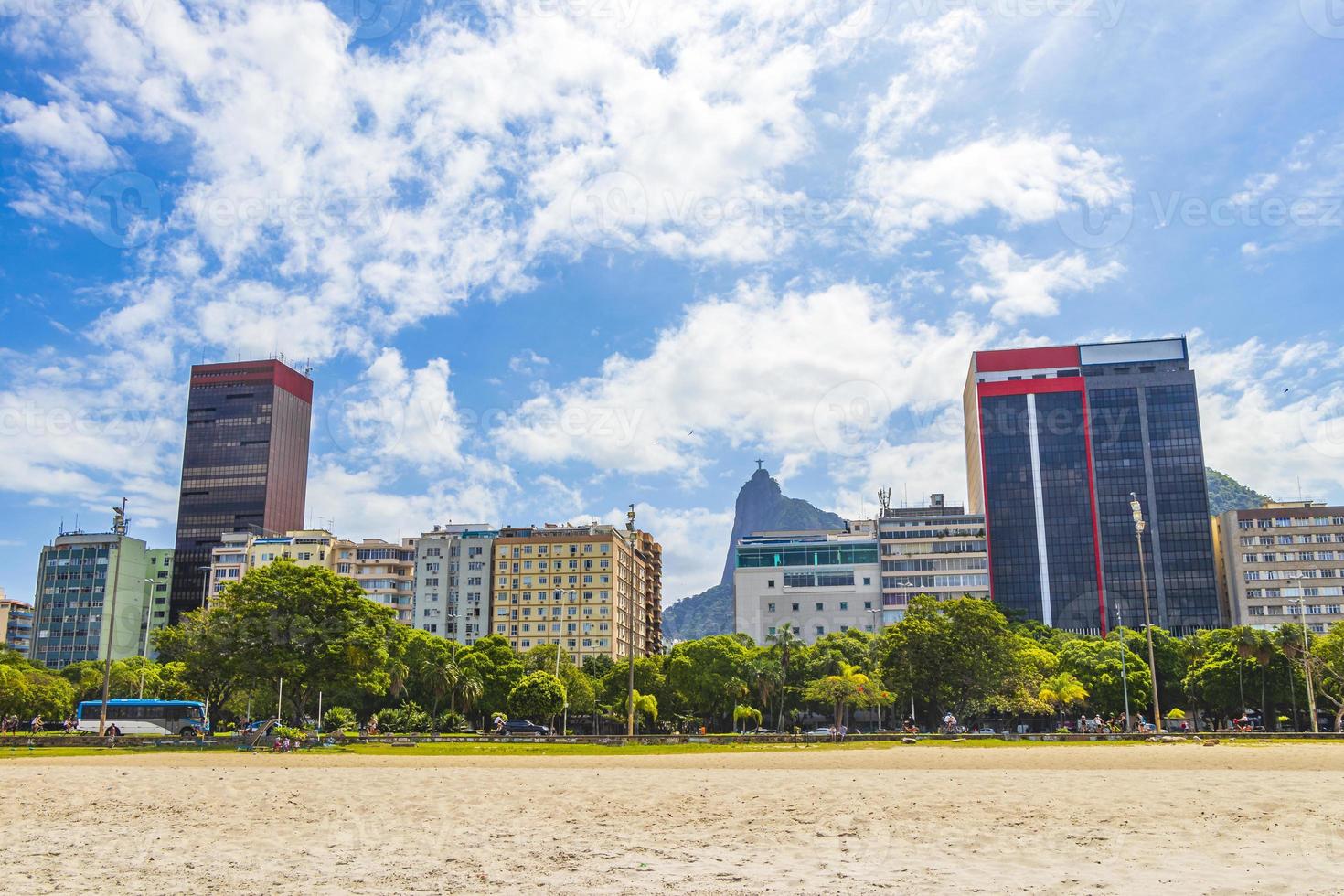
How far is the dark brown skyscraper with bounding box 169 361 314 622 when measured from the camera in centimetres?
17575

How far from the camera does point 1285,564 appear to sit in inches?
5674

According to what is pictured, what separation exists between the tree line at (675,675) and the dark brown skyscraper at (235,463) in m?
64.4

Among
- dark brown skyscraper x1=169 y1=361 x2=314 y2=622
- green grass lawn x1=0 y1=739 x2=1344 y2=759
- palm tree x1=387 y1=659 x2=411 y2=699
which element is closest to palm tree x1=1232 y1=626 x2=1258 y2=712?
green grass lawn x1=0 y1=739 x2=1344 y2=759

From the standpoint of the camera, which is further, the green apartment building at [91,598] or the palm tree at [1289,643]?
the green apartment building at [91,598]

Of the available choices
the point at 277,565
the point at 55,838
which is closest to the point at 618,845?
the point at 55,838

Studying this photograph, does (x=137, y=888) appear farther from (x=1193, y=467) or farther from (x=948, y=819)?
(x=1193, y=467)

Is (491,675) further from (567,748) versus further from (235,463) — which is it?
(235,463)

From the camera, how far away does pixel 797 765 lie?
33.8 meters

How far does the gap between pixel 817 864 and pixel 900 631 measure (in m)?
64.2

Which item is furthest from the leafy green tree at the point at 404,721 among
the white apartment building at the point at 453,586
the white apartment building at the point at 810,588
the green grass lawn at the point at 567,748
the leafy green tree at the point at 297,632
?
the white apartment building at the point at 810,588

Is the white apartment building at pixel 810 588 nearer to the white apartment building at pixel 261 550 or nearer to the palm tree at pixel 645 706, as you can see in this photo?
the palm tree at pixel 645 706

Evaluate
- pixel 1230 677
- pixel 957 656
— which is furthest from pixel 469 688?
pixel 1230 677

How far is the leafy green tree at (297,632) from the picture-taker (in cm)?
5359

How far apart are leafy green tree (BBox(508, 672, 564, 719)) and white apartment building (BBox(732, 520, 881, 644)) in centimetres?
6167
